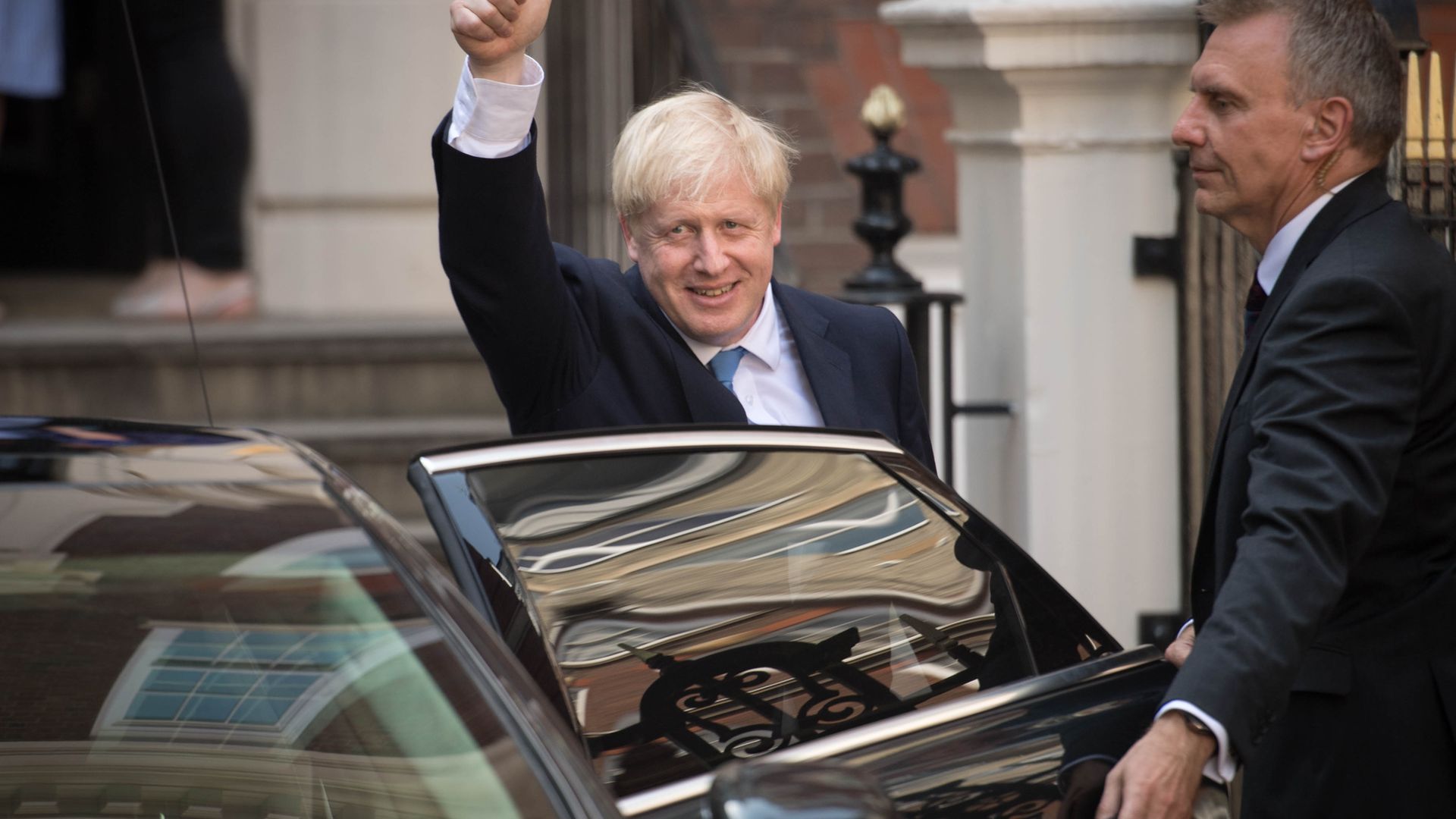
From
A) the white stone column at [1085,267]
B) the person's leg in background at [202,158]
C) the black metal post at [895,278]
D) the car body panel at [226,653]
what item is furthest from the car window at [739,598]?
the person's leg in background at [202,158]


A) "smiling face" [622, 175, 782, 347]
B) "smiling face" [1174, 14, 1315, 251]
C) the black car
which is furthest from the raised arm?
"smiling face" [1174, 14, 1315, 251]

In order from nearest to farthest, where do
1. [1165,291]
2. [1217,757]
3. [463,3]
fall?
[1217,757] → [463,3] → [1165,291]

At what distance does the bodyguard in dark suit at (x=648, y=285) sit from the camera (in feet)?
8.18

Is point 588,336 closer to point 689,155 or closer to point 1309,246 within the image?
point 689,155

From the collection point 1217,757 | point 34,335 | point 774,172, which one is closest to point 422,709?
point 1217,757

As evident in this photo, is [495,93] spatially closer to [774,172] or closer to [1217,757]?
[774,172]

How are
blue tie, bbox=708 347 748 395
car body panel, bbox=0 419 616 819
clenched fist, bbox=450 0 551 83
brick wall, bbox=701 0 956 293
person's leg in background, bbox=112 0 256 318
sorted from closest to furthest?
car body panel, bbox=0 419 616 819 → clenched fist, bbox=450 0 551 83 → blue tie, bbox=708 347 748 395 → person's leg in background, bbox=112 0 256 318 → brick wall, bbox=701 0 956 293

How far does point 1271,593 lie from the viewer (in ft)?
6.99

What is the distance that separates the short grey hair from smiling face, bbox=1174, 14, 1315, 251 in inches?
0.6

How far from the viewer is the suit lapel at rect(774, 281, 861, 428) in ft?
9.30

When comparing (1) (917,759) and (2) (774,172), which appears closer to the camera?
(1) (917,759)

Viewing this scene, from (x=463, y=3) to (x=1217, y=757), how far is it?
54.1 inches

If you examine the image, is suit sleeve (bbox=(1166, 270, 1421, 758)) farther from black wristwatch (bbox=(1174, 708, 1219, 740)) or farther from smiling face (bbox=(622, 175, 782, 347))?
smiling face (bbox=(622, 175, 782, 347))

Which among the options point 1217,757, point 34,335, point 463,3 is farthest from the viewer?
point 34,335
